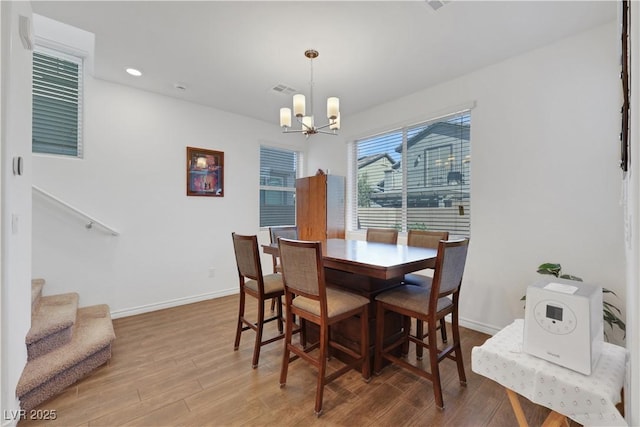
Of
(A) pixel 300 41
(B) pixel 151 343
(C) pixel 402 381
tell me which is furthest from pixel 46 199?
(C) pixel 402 381

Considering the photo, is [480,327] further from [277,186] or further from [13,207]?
[13,207]

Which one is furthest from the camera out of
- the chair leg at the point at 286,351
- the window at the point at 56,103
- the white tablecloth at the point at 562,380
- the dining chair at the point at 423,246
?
the window at the point at 56,103

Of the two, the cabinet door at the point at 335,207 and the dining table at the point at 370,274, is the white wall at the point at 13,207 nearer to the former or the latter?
the dining table at the point at 370,274

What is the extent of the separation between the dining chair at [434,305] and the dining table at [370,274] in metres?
0.13

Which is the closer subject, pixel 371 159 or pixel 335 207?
pixel 371 159

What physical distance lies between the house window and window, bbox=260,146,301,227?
1.26 meters

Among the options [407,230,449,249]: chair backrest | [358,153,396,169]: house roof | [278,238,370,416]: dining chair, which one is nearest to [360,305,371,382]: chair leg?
[278,238,370,416]: dining chair

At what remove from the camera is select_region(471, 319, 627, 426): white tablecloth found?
33.0 inches

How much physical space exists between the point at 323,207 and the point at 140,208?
95.4 inches

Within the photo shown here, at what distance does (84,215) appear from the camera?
9.52 feet

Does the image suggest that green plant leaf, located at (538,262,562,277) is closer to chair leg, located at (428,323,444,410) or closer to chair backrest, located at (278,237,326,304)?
chair leg, located at (428,323,444,410)

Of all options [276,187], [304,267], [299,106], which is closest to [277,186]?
[276,187]

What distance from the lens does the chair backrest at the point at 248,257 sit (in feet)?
6.93

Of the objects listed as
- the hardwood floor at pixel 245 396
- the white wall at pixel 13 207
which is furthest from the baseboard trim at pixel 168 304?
the white wall at pixel 13 207
